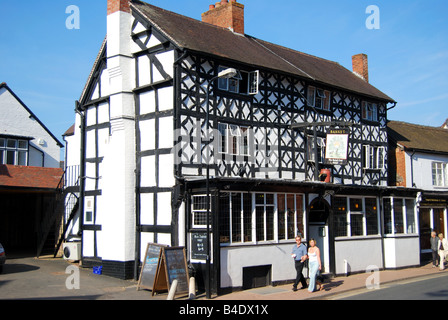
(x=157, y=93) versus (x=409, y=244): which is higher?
(x=157, y=93)

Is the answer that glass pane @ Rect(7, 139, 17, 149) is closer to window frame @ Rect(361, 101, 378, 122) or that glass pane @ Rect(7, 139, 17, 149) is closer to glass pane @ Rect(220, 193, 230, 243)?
glass pane @ Rect(220, 193, 230, 243)

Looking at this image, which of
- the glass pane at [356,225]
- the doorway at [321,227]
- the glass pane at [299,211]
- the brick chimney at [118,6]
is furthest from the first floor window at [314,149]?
the brick chimney at [118,6]

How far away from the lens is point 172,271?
14172 millimetres

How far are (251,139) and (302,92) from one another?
167 inches

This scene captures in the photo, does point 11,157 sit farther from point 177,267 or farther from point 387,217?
point 387,217

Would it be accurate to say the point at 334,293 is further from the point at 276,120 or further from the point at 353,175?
the point at 353,175

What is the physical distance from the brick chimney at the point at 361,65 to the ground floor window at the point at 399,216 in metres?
10.3

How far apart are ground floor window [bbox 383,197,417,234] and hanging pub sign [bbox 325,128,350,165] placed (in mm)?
3915

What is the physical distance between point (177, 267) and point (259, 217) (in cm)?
355

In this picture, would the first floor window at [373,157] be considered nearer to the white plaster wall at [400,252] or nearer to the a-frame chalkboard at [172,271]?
the white plaster wall at [400,252]

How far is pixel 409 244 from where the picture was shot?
21.6 metres

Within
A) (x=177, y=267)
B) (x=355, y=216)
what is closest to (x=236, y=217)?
(x=177, y=267)

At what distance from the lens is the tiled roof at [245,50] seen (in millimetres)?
18047
